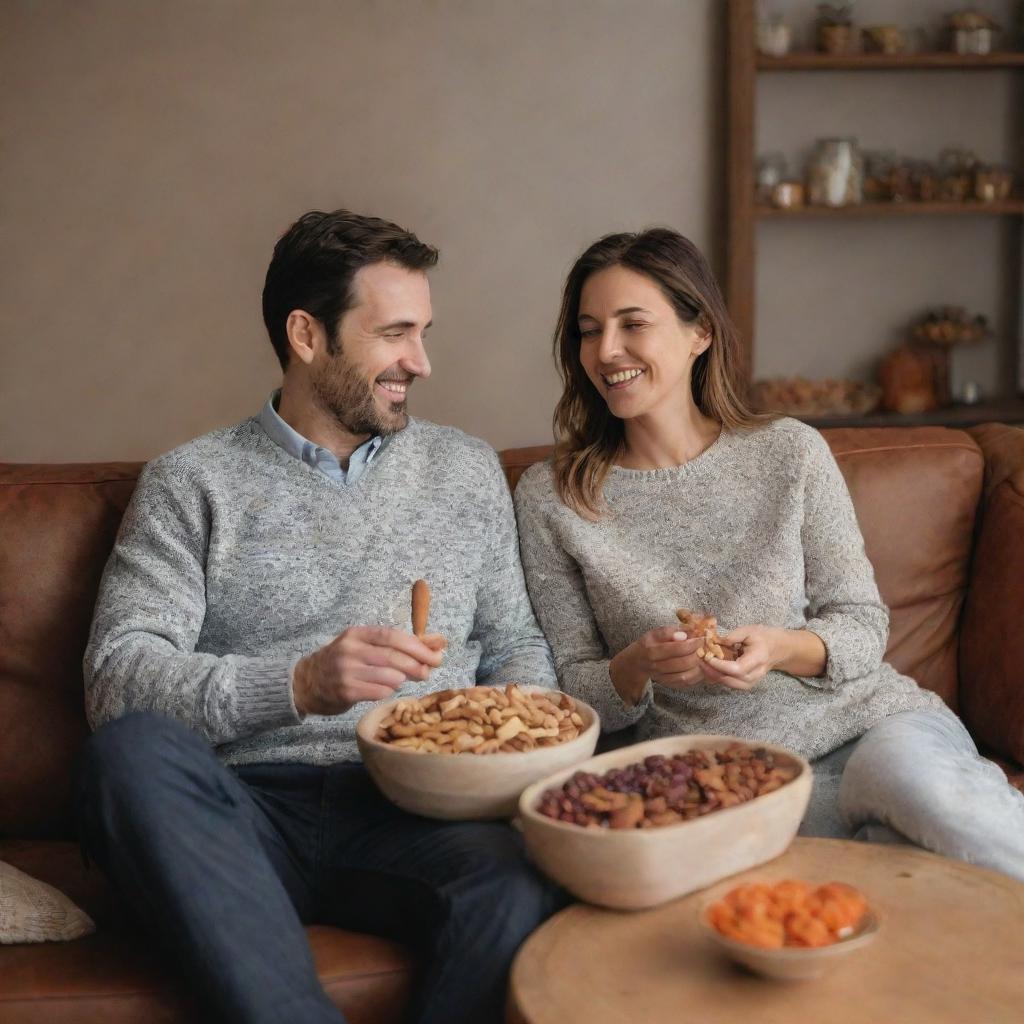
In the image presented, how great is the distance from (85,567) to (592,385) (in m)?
0.91

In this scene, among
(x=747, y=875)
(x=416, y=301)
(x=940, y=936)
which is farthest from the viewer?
(x=416, y=301)

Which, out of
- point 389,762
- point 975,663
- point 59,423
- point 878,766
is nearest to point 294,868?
point 389,762

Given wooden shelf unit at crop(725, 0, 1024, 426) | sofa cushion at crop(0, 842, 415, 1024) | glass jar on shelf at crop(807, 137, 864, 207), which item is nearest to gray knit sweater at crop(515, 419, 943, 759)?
sofa cushion at crop(0, 842, 415, 1024)

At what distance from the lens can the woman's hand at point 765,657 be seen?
1816 mm

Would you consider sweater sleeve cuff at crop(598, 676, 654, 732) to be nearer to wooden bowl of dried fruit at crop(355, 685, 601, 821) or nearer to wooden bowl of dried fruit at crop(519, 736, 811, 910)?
wooden bowl of dried fruit at crop(355, 685, 601, 821)

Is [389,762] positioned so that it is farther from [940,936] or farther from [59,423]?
[59,423]

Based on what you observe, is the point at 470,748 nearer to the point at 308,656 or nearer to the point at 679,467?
the point at 308,656

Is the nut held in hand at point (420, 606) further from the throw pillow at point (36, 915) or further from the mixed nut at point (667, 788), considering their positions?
the throw pillow at point (36, 915)

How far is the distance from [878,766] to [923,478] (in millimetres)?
737

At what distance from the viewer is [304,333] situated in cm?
218

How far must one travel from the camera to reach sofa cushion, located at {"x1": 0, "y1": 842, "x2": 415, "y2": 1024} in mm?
1598

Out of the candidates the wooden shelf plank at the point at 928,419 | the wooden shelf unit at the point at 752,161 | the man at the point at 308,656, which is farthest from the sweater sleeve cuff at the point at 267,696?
the wooden shelf plank at the point at 928,419

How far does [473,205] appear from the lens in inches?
166

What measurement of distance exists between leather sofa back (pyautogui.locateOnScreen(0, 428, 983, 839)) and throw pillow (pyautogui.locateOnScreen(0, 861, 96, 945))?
0.38 meters
